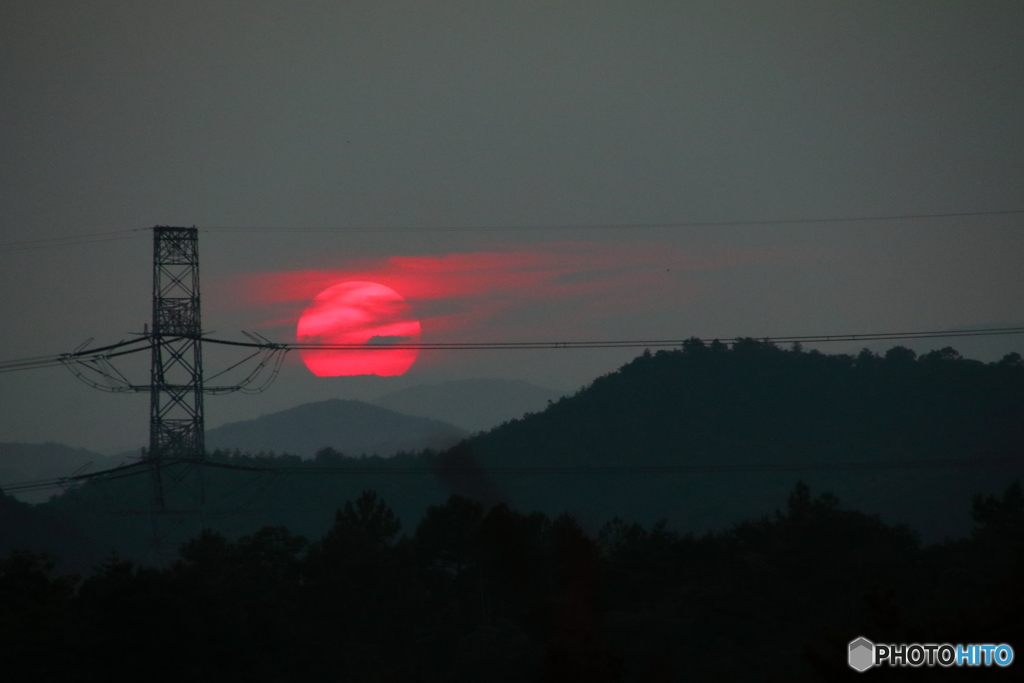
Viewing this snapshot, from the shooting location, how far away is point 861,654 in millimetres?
15703

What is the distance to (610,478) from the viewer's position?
136 meters

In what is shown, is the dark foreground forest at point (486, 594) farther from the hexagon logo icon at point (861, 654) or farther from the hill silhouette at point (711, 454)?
the hill silhouette at point (711, 454)

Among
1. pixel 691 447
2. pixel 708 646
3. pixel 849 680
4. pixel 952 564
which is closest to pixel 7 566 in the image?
pixel 708 646

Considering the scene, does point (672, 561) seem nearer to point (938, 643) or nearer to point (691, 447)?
point (938, 643)

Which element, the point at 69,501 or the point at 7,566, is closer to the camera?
the point at 7,566

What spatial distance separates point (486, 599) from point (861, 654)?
36.0 meters

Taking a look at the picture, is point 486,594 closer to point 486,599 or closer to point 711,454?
point 486,599

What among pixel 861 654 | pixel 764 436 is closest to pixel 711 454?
pixel 764 436

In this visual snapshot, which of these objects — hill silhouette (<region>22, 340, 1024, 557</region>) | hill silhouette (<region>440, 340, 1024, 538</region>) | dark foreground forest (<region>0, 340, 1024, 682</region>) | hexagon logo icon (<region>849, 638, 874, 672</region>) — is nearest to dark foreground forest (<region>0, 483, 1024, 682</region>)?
dark foreground forest (<region>0, 340, 1024, 682</region>)

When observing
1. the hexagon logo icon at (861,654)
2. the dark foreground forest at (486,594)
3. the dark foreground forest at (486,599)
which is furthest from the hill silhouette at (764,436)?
the hexagon logo icon at (861,654)

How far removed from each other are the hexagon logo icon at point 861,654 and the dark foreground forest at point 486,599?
17.1 ft

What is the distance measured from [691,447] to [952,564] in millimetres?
95597

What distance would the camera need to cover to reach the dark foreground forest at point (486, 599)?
33156mm

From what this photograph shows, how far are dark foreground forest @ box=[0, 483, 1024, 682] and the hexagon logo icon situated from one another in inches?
205
